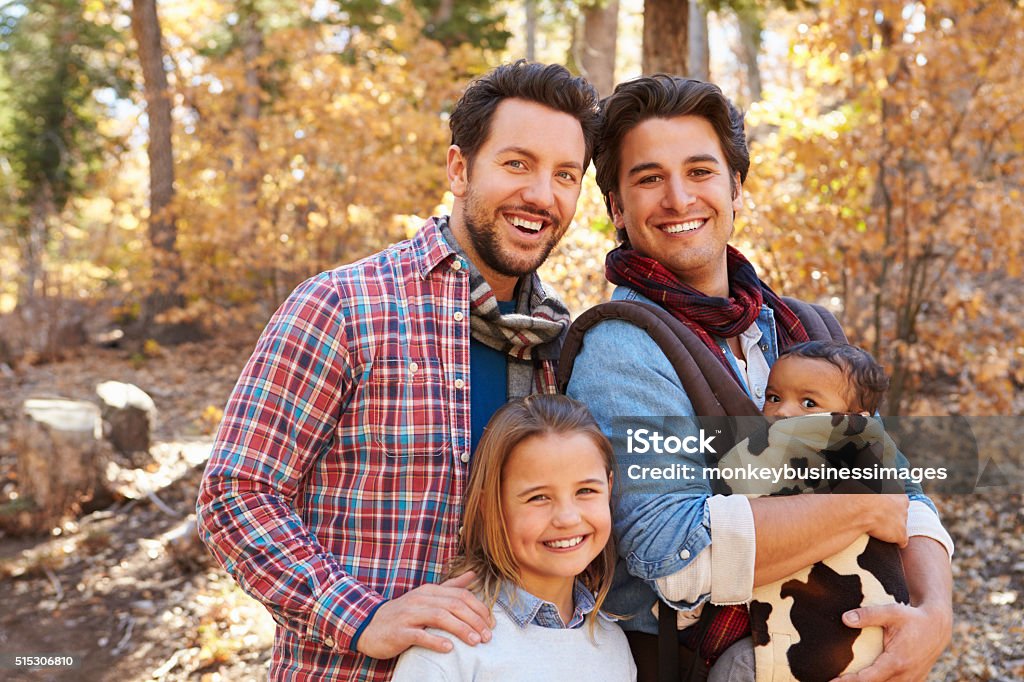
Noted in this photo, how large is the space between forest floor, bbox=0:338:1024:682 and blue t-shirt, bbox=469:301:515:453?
335 cm

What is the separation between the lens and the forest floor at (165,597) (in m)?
5.22

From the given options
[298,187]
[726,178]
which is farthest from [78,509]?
[726,178]

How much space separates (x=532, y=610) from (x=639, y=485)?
39cm

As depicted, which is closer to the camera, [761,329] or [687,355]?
[687,355]

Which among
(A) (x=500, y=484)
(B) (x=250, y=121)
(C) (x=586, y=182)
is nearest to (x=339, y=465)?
(A) (x=500, y=484)

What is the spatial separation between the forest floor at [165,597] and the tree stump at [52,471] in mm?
143

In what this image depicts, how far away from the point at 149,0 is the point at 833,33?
10.7m

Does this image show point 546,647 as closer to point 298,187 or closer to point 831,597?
point 831,597

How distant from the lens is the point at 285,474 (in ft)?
7.27

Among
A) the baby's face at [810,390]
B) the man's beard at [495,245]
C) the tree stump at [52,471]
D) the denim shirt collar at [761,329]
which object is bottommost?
the tree stump at [52,471]

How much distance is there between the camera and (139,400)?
27.7ft

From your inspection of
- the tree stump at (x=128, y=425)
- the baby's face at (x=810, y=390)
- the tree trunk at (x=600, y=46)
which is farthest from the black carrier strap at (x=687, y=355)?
the tree trunk at (x=600, y=46)

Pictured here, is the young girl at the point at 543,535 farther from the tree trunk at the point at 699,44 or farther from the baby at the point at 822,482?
the tree trunk at the point at 699,44

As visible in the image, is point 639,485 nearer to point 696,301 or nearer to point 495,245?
point 696,301
